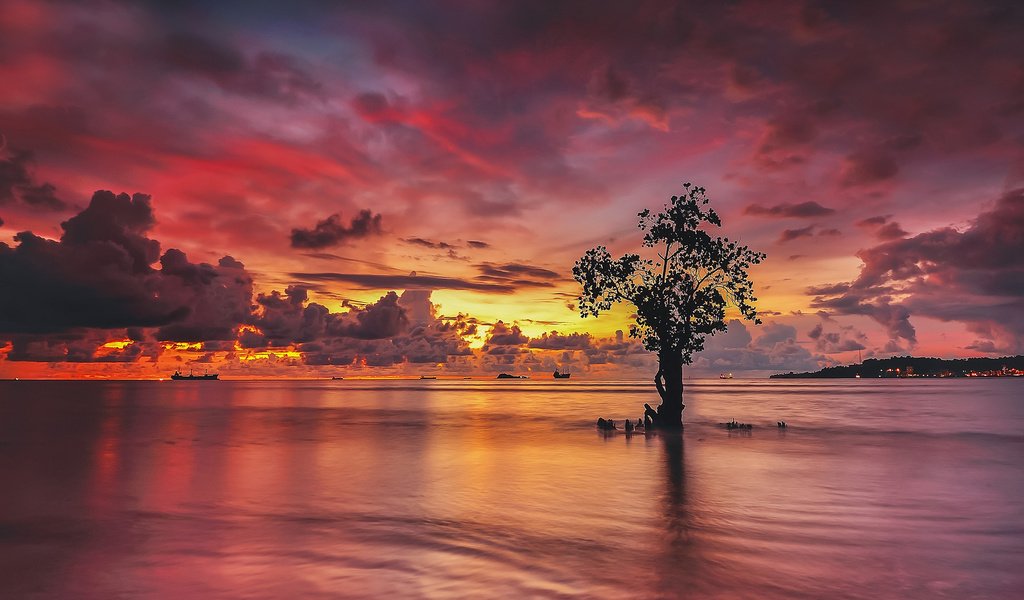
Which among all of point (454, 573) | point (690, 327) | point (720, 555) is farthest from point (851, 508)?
point (690, 327)

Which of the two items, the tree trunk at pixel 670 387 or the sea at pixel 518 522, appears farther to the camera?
the tree trunk at pixel 670 387

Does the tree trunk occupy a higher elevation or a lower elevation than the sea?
higher

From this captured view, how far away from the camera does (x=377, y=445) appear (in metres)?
51.2

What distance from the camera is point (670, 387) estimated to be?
5359 cm

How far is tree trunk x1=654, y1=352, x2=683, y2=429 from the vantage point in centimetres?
5072

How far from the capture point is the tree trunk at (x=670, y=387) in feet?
166

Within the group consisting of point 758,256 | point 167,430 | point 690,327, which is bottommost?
point 167,430

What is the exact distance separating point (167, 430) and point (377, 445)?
3084 centimetres

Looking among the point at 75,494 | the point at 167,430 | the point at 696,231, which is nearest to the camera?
the point at 75,494

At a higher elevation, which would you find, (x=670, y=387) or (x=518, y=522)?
(x=670, y=387)

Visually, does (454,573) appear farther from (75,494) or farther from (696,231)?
(696,231)

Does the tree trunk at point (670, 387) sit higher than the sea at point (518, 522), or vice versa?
the tree trunk at point (670, 387)

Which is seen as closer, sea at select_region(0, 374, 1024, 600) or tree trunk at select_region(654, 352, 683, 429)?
sea at select_region(0, 374, 1024, 600)

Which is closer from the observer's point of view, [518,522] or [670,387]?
[518,522]
